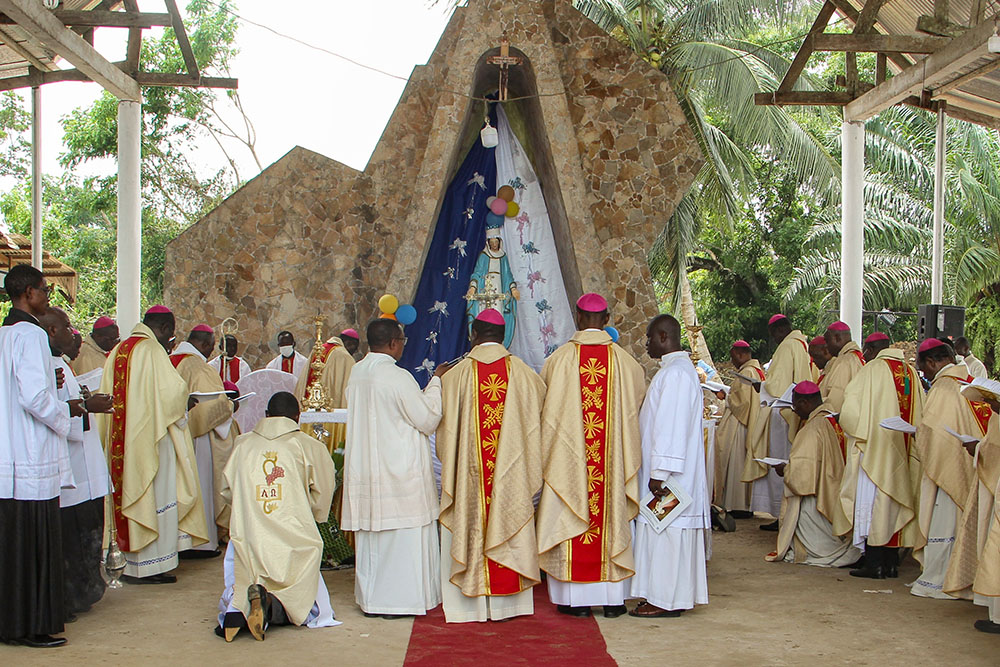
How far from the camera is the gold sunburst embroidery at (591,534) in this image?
6520 millimetres

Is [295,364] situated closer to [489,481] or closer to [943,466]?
[489,481]

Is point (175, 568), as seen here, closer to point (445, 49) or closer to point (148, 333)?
point (148, 333)

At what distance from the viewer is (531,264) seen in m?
12.3

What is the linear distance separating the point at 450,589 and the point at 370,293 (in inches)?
255

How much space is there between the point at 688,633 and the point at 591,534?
33.1 inches

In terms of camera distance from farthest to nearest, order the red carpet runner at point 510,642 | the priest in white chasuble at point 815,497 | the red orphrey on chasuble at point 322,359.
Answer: the red orphrey on chasuble at point 322,359, the priest in white chasuble at point 815,497, the red carpet runner at point 510,642

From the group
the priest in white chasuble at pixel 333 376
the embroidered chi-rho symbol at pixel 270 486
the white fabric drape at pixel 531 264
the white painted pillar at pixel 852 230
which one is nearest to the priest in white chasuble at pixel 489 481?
the embroidered chi-rho symbol at pixel 270 486

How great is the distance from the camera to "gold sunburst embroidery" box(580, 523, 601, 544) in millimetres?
6520

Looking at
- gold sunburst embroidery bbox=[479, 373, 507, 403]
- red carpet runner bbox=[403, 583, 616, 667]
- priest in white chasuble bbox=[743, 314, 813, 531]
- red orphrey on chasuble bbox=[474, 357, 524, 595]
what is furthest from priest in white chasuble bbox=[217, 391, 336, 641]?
priest in white chasuble bbox=[743, 314, 813, 531]

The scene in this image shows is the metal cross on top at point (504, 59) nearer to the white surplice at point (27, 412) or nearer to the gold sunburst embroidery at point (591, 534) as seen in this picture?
the gold sunburst embroidery at point (591, 534)

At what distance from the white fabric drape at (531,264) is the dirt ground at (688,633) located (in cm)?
508

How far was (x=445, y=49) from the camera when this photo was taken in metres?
12.5

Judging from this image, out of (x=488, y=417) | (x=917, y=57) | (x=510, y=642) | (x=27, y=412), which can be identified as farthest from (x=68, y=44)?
(x=917, y=57)

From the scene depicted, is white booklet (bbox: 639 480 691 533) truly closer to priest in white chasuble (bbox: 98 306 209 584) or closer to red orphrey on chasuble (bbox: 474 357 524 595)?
red orphrey on chasuble (bbox: 474 357 524 595)
